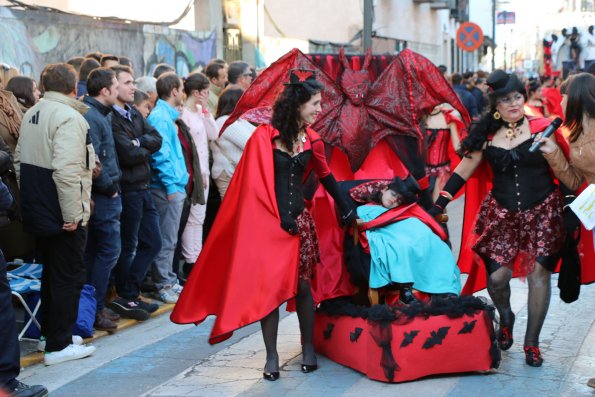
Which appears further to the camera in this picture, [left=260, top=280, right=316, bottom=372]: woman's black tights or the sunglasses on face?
the sunglasses on face

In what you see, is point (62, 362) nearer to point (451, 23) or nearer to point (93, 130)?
point (93, 130)

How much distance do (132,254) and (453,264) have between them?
9.33ft

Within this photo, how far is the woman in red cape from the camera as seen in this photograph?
6465mm

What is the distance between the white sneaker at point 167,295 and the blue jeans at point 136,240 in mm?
405

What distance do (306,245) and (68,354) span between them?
1.80 metres

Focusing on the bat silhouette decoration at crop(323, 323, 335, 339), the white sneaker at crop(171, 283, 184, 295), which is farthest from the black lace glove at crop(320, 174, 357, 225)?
the white sneaker at crop(171, 283, 184, 295)

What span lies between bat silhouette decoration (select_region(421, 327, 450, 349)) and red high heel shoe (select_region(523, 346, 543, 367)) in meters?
0.74

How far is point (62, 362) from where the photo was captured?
7117 mm

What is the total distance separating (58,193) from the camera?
6.86 metres

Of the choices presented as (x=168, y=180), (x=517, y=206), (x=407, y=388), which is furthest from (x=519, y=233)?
(x=168, y=180)

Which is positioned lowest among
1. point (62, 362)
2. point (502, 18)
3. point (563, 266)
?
point (62, 362)

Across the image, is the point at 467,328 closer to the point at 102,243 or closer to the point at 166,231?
the point at 102,243

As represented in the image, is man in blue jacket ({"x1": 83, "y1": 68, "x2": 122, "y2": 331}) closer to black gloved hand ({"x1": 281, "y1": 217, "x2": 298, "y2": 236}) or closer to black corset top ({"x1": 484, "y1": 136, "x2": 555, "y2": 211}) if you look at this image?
black gloved hand ({"x1": 281, "y1": 217, "x2": 298, "y2": 236})

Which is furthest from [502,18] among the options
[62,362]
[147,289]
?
[62,362]
